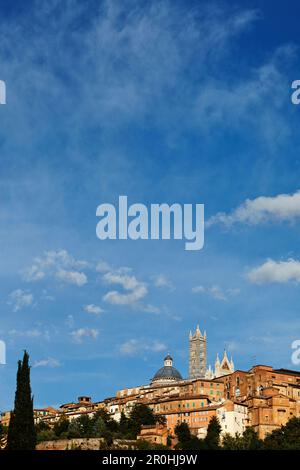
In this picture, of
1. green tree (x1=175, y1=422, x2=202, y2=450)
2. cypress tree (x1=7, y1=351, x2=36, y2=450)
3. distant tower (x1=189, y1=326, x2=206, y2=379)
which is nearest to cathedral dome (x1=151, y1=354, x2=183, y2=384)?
distant tower (x1=189, y1=326, x2=206, y2=379)

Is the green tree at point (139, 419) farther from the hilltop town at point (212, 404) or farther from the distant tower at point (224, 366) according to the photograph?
the distant tower at point (224, 366)

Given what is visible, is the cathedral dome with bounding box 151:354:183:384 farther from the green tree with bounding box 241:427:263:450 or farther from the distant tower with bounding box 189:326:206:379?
the green tree with bounding box 241:427:263:450

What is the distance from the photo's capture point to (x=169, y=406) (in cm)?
8762

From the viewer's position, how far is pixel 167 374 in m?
115

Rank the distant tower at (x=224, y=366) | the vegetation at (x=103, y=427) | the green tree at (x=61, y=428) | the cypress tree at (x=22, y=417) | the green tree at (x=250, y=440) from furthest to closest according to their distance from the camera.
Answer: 1. the distant tower at (x=224, y=366)
2. the green tree at (x=61, y=428)
3. the vegetation at (x=103, y=427)
4. the green tree at (x=250, y=440)
5. the cypress tree at (x=22, y=417)

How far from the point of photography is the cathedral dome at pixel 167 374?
371 ft

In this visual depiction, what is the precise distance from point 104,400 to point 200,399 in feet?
63.8

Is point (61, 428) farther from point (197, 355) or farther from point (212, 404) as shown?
point (197, 355)

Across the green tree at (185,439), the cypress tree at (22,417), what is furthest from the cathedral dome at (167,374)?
the cypress tree at (22,417)

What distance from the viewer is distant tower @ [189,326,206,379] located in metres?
146

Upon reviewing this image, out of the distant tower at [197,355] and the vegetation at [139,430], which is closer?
the vegetation at [139,430]

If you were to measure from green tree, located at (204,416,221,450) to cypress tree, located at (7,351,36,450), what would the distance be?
67.3 feet
